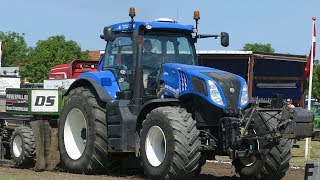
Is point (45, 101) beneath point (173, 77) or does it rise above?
Answer: beneath

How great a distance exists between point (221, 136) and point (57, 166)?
4290 mm

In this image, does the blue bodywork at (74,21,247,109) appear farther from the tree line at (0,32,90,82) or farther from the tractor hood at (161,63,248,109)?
the tree line at (0,32,90,82)

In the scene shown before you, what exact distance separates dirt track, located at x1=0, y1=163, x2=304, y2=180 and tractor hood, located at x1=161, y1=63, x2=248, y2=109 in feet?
6.22

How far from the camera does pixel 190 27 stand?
1235 centimetres

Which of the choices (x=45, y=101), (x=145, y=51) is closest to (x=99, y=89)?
(x=145, y=51)

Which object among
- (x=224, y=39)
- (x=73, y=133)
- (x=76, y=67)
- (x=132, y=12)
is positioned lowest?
(x=73, y=133)

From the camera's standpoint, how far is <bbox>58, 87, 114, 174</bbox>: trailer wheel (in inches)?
469

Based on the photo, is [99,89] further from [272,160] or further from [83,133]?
[272,160]

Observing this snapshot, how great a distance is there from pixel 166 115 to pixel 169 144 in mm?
453

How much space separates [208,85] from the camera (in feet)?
34.0

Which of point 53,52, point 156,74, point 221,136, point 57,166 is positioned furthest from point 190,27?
point 53,52

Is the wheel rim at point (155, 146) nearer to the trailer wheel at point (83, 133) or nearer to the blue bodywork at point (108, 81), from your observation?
the trailer wheel at point (83, 133)

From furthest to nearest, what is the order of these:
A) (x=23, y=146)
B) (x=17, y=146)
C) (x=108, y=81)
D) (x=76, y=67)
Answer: (x=76, y=67) < (x=17, y=146) < (x=23, y=146) < (x=108, y=81)

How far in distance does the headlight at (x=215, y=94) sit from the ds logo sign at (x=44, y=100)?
184 inches
